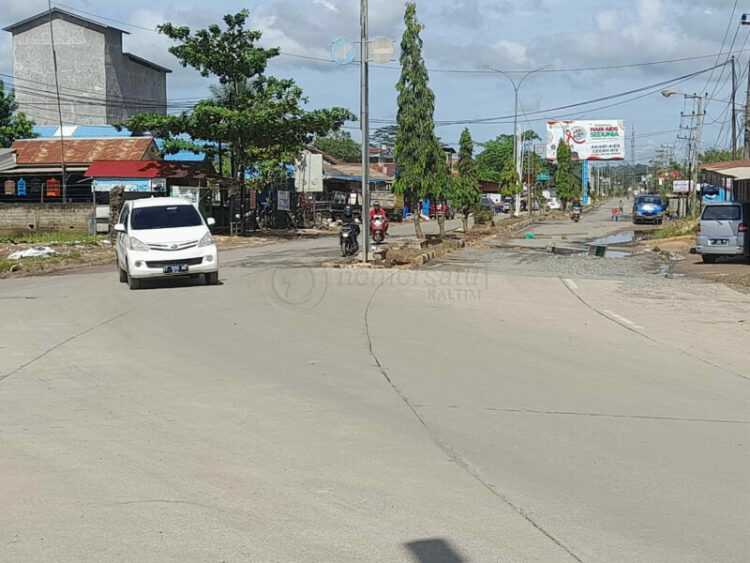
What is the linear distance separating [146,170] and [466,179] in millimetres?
15211

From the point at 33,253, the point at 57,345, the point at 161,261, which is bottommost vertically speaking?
the point at 57,345

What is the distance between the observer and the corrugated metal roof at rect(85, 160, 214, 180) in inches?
1580

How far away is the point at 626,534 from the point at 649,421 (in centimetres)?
282

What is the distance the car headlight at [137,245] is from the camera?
1681cm

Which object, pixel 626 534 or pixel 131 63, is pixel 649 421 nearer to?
pixel 626 534

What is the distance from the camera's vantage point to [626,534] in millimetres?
4652

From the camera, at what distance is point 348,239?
26875mm

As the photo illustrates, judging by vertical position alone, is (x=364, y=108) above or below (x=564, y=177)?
below

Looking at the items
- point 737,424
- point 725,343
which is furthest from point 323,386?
point 725,343

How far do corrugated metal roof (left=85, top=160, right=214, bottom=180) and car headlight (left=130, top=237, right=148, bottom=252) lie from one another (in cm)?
2361

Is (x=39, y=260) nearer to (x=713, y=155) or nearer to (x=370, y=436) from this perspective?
(x=370, y=436)

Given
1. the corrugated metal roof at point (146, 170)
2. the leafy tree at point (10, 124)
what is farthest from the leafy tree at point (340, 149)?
the corrugated metal roof at point (146, 170)

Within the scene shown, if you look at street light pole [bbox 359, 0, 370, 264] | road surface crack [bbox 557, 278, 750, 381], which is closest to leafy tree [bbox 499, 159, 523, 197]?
street light pole [bbox 359, 0, 370, 264]

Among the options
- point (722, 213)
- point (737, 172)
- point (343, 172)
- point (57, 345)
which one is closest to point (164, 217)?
point (57, 345)
